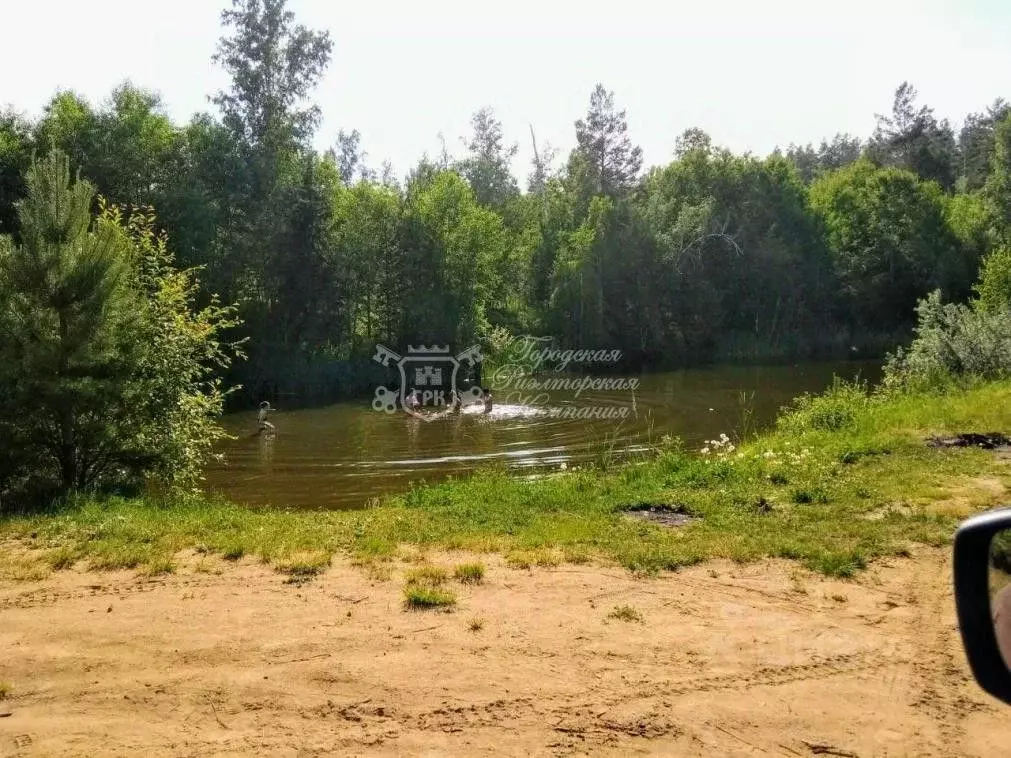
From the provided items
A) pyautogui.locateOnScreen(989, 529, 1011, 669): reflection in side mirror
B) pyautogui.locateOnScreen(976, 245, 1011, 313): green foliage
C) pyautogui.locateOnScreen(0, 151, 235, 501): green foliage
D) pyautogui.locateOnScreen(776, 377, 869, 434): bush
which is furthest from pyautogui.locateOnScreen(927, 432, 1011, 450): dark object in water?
pyautogui.locateOnScreen(976, 245, 1011, 313): green foliage

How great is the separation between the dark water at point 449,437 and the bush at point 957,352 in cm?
420

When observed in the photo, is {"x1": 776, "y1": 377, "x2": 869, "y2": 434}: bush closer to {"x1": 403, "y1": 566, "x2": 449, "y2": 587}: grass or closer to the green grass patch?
{"x1": 403, "y1": 566, "x2": 449, "y2": 587}: grass

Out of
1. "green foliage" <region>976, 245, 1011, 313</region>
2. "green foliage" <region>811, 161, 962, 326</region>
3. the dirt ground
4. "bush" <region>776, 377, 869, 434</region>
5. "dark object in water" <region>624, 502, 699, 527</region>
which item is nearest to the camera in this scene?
the dirt ground

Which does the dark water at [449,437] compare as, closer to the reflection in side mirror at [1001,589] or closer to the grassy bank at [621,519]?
the grassy bank at [621,519]

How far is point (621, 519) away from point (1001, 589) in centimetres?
682

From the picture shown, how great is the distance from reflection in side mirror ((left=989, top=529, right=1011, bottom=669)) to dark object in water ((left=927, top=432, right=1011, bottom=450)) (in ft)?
37.5

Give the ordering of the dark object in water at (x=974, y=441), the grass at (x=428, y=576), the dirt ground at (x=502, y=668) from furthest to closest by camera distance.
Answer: the dark object in water at (x=974, y=441) < the grass at (x=428, y=576) < the dirt ground at (x=502, y=668)

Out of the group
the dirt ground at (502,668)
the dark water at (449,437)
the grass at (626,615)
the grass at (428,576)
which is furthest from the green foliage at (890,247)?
the grass at (626,615)

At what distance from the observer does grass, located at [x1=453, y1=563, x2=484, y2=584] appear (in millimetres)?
6946

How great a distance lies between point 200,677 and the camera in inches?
201

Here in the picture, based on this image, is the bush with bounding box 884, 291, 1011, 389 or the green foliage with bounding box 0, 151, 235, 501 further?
the bush with bounding box 884, 291, 1011, 389

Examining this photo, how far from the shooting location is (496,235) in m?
39.8

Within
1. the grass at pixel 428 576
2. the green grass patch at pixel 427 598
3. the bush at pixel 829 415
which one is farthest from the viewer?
the bush at pixel 829 415

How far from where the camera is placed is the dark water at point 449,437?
16125 mm
